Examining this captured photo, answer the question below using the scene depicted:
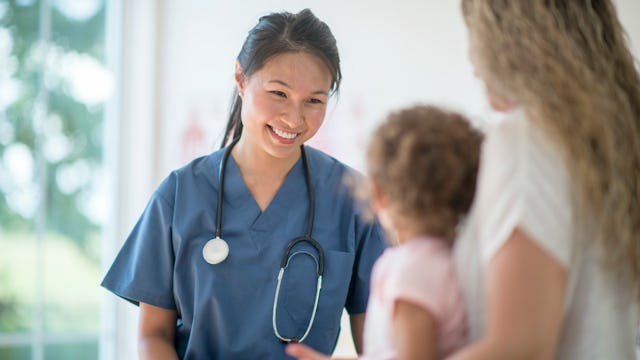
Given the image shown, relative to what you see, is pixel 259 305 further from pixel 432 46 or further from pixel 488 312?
pixel 432 46

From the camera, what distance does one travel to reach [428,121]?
103 centimetres

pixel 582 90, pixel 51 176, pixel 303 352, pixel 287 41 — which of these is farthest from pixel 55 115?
pixel 582 90

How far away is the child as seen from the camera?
38.3 inches

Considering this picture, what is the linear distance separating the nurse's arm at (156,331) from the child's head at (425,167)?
2.83 ft

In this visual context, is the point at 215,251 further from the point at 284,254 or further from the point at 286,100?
the point at 286,100

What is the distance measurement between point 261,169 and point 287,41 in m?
0.33

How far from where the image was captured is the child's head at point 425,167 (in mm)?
997

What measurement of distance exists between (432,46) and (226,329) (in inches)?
90.4

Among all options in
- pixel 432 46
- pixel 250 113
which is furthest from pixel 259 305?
pixel 432 46

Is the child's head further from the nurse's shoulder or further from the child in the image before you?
the nurse's shoulder

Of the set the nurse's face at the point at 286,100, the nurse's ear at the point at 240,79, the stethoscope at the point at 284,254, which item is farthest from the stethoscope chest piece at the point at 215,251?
the nurse's ear at the point at 240,79

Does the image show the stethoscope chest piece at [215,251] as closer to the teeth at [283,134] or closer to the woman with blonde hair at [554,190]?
the teeth at [283,134]

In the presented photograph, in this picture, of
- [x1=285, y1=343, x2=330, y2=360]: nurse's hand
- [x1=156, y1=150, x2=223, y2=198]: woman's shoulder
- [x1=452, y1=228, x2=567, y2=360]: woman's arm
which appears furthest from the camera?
[x1=156, y1=150, x2=223, y2=198]: woman's shoulder

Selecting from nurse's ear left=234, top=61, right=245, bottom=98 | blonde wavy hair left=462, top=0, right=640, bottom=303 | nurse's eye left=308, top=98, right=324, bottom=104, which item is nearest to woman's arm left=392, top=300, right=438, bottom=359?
blonde wavy hair left=462, top=0, right=640, bottom=303
